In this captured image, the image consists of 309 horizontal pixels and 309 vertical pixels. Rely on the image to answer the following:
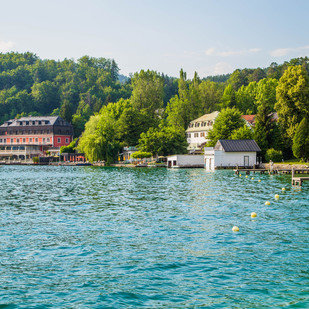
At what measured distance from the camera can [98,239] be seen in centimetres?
2038

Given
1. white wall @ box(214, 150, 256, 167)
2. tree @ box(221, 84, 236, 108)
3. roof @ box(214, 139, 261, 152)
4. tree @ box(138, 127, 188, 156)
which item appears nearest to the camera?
roof @ box(214, 139, 261, 152)

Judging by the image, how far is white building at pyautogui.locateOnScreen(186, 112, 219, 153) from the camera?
117 metres

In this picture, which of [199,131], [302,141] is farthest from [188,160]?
[302,141]

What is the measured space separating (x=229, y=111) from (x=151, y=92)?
1380 inches

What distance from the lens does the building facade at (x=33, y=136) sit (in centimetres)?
15375

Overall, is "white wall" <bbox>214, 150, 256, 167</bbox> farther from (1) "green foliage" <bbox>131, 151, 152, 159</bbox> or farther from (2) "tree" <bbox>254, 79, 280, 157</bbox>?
(1) "green foliage" <bbox>131, 151, 152, 159</bbox>

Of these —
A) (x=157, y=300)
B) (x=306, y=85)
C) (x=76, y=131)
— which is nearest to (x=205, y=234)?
(x=157, y=300)

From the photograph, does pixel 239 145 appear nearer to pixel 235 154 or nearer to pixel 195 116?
pixel 235 154

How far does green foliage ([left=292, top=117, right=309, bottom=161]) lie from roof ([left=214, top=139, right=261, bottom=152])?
8.03m

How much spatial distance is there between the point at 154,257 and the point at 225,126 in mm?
84328

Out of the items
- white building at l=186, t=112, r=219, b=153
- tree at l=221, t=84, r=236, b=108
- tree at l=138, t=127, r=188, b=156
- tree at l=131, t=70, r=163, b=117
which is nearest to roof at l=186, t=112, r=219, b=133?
white building at l=186, t=112, r=219, b=153

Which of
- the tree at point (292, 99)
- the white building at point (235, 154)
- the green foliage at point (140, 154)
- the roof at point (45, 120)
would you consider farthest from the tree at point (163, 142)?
the roof at point (45, 120)

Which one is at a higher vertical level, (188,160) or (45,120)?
(45,120)

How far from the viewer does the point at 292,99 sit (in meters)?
88.2
